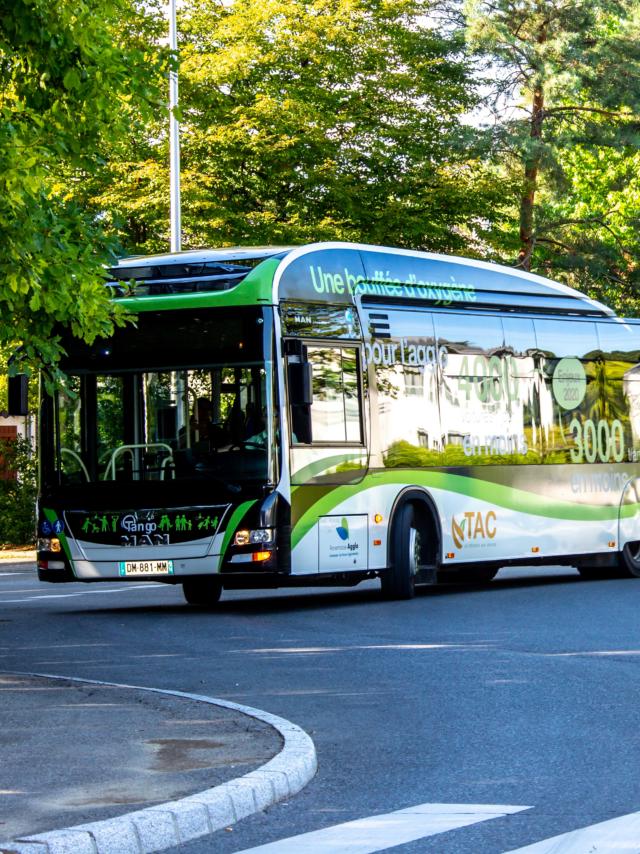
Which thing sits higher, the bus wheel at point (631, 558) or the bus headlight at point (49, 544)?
the bus headlight at point (49, 544)

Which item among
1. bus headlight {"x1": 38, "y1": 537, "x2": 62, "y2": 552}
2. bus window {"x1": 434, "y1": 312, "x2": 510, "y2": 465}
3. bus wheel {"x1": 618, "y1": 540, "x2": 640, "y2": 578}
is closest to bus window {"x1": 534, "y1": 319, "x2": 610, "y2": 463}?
bus window {"x1": 434, "y1": 312, "x2": 510, "y2": 465}

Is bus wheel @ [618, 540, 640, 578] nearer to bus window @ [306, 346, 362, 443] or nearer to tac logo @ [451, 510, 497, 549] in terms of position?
tac logo @ [451, 510, 497, 549]

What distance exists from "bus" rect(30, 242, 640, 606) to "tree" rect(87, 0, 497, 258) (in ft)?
58.0

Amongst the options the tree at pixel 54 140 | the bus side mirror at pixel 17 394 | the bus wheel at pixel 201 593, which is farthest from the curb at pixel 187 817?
the bus wheel at pixel 201 593

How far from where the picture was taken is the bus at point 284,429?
53.5 ft

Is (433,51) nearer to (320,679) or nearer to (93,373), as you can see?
(93,373)

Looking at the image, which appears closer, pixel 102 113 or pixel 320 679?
pixel 320 679

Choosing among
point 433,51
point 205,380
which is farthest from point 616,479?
point 433,51

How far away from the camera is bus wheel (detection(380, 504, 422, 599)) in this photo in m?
18.0

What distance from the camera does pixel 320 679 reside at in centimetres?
Result: 1183

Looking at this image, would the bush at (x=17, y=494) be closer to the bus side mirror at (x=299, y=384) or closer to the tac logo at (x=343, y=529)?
the tac logo at (x=343, y=529)

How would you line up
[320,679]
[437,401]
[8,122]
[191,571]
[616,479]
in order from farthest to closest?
[616,479] → [437,401] → [191,571] → [8,122] → [320,679]

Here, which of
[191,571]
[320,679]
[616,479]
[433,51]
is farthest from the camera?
[433,51]

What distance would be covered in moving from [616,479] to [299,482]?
725 centimetres
